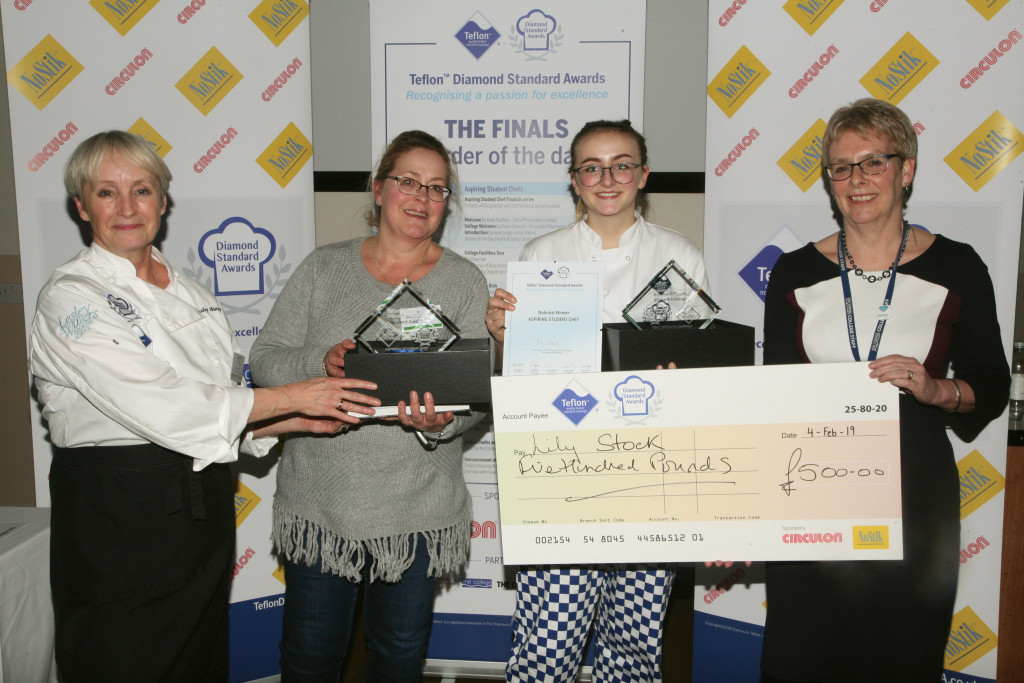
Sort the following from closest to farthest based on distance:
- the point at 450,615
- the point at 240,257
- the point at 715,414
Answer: the point at 715,414, the point at 240,257, the point at 450,615

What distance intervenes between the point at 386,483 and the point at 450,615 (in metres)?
1.41

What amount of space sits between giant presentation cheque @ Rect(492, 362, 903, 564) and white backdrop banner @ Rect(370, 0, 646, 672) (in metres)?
1.14

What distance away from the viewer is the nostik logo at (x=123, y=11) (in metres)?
2.68

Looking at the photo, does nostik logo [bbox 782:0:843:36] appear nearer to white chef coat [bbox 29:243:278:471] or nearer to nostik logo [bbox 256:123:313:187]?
nostik logo [bbox 256:123:313:187]

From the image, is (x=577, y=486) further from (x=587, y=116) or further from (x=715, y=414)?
(x=587, y=116)

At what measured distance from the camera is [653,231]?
2.05 metres

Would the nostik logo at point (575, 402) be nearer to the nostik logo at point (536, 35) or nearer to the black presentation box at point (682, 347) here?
the black presentation box at point (682, 347)

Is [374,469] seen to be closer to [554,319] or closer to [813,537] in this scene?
[554,319]

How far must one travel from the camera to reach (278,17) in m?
2.79

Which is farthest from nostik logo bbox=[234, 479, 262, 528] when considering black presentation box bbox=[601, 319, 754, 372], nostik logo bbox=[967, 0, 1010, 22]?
nostik logo bbox=[967, 0, 1010, 22]

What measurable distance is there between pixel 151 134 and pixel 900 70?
3011 millimetres

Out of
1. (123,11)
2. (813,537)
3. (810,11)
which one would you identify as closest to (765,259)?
(810,11)

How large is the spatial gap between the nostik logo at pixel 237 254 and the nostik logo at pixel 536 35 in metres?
1.34

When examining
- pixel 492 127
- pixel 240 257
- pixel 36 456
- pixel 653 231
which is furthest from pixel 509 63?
pixel 36 456
